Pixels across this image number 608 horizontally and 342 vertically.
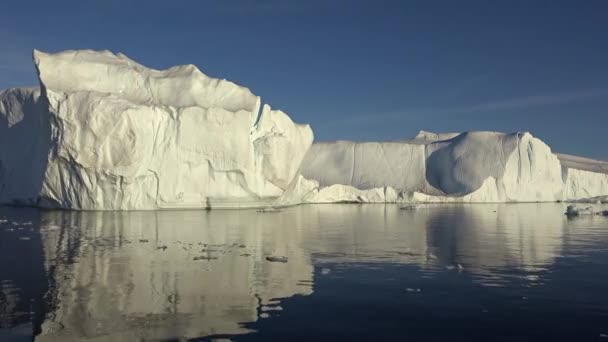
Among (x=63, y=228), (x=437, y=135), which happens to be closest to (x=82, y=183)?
(x=63, y=228)

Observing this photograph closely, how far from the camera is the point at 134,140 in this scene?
24203mm

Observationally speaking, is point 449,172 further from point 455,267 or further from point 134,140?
point 455,267

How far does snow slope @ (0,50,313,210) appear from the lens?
2383 cm

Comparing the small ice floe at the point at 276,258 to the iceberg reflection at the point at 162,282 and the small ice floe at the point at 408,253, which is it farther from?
the small ice floe at the point at 408,253

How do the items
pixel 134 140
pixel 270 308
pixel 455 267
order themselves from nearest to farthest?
pixel 270 308
pixel 455 267
pixel 134 140

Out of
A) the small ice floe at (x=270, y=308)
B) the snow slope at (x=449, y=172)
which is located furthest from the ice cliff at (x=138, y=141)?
the small ice floe at (x=270, y=308)

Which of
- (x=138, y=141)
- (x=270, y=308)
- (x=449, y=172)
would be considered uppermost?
(x=138, y=141)

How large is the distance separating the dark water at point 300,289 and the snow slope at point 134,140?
1097cm

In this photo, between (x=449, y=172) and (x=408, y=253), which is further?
(x=449, y=172)

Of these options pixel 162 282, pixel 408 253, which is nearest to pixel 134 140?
pixel 408 253

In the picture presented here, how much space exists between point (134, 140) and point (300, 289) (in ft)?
60.8

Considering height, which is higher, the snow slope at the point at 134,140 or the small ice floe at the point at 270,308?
the snow slope at the point at 134,140

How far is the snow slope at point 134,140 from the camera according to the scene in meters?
23.8

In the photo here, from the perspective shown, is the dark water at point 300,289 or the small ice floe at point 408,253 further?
the small ice floe at point 408,253
